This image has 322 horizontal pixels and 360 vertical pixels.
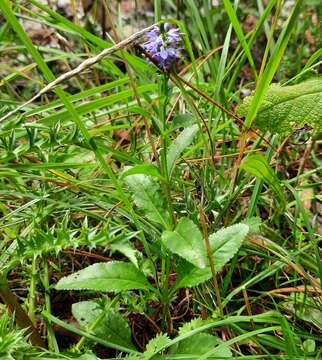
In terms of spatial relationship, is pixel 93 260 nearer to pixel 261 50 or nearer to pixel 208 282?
pixel 208 282

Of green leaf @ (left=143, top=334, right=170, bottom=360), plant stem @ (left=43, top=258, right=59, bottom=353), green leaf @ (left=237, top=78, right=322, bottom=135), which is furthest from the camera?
green leaf @ (left=237, top=78, right=322, bottom=135)

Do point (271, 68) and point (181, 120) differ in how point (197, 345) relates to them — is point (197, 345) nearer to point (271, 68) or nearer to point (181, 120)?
point (181, 120)

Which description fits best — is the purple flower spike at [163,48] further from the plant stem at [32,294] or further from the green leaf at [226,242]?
the plant stem at [32,294]

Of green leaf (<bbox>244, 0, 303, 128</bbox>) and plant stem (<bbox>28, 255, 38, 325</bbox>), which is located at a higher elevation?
green leaf (<bbox>244, 0, 303, 128</bbox>)

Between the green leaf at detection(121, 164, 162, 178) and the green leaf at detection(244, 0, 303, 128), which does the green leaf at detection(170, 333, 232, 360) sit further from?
the green leaf at detection(244, 0, 303, 128)

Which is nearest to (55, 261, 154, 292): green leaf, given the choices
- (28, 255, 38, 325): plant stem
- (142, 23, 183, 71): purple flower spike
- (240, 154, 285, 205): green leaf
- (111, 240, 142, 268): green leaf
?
(111, 240, 142, 268): green leaf

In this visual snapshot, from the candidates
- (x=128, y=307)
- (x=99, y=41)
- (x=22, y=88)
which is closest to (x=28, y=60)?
(x=22, y=88)

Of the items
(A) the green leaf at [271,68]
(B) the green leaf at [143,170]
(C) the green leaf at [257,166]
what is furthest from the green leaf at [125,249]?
(A) the green leaf at [271,68]

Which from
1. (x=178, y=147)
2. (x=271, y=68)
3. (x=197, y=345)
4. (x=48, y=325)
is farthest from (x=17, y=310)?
(x=271, y=68)
